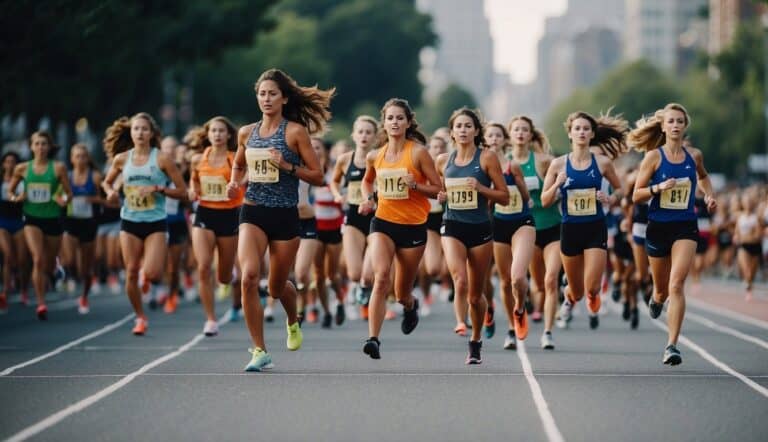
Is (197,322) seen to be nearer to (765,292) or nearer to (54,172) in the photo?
(54,172)

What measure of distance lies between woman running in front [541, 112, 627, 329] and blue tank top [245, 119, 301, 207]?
309cm

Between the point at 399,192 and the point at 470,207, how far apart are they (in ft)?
2.18

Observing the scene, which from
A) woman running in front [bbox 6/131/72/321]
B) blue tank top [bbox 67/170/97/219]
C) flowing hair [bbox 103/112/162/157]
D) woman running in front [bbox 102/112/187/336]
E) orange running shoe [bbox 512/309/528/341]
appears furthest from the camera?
blue tank top [bbox 67/170/97/219]

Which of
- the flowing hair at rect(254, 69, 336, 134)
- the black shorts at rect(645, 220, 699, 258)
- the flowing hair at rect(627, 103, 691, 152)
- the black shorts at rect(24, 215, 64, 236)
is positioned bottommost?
the black shorts at rect(645, 220, 699, 258)

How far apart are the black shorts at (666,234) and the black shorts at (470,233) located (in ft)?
4.54

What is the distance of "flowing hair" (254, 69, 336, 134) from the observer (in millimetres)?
12750

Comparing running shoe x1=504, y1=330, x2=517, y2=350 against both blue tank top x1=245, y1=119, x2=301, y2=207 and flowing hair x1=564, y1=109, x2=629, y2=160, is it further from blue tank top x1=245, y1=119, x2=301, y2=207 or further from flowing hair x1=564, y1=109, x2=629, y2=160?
blue tank top x1=245, y1=119, x2=301, y2=207

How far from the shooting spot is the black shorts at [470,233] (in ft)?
44.2

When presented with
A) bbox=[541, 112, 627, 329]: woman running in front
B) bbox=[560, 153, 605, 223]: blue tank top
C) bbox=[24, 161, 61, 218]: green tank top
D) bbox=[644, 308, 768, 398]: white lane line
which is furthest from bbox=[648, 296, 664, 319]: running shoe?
bbox=[24, 161, 61, 218]: green tank top

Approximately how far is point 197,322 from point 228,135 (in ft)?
11.0

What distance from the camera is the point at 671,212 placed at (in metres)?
13.8

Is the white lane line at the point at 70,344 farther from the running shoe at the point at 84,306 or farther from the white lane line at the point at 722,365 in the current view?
the white lane line at the point at 722,365

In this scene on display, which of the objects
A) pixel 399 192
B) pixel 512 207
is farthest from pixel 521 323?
pixel 399 192

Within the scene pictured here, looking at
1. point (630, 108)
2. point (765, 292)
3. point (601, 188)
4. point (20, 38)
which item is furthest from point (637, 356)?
point (630, 108)
